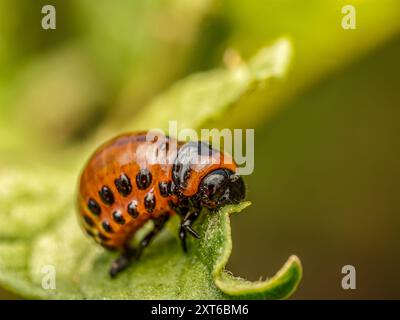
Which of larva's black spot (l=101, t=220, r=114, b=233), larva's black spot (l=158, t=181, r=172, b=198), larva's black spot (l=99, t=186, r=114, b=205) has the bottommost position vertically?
larva's black spot (l=101, t=220, r=114, b=233)

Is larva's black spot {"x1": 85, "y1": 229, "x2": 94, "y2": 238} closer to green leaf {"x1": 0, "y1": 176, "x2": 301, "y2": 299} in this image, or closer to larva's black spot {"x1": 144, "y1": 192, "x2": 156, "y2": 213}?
green leaf {"x1": 0, "y1": 176, "x2": 301, "y2": 299}

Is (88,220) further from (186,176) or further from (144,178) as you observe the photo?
(186,176)

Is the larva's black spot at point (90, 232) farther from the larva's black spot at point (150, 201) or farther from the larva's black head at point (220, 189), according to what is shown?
the larva's black head at point (220, 189)

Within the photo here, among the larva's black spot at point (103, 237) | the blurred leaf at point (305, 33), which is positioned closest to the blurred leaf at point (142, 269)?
the larva's black spot at point (103, 237)

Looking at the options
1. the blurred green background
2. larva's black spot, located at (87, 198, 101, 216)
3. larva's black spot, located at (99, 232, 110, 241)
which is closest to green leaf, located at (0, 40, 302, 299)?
larva's black spot, located at (99, 232, 110, 241)
